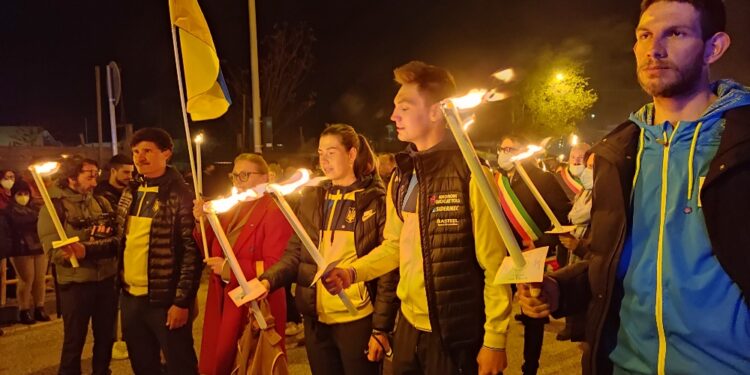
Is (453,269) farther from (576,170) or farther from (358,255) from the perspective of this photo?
(576,170)

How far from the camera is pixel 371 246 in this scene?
3.64 metres

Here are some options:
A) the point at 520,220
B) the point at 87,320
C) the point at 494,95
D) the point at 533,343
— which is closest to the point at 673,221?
the point at 520,220

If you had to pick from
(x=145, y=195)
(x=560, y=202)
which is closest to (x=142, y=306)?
(x=145, y=195)

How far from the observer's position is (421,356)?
9.76ft

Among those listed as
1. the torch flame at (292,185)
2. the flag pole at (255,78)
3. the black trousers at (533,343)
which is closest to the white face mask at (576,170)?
the black trousers at (533,343)

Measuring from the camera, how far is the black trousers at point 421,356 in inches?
114

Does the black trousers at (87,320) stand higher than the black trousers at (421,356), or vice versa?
the black trousers at (421,356)

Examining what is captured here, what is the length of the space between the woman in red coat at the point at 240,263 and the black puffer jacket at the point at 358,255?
20.3 inches

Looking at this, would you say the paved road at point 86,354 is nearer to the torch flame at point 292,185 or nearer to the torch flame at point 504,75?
the torch flame at point 292,185

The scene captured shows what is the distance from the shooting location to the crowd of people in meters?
1.77

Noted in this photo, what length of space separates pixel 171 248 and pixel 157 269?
199mm

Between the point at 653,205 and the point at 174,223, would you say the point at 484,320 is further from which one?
the point at 174,223

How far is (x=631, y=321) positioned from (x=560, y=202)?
313 cm

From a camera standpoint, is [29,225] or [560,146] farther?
[560,146]
